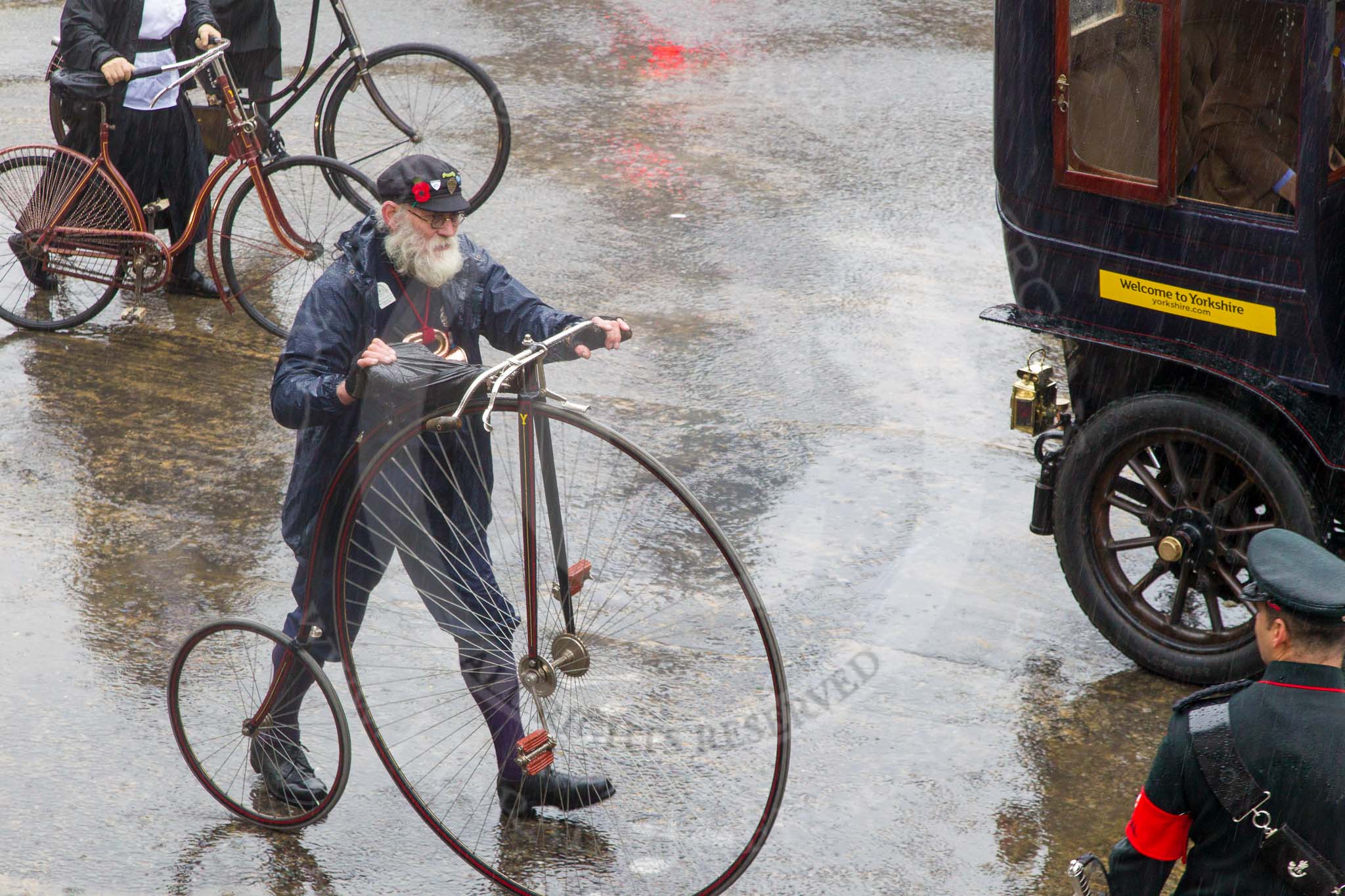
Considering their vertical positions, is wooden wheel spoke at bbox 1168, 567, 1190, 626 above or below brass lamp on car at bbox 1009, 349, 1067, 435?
below

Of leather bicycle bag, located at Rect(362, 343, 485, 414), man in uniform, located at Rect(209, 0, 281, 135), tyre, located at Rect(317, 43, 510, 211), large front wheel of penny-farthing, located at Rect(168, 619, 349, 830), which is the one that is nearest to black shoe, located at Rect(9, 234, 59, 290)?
man in uniform, located at Rect(209, 0, 281, 135)

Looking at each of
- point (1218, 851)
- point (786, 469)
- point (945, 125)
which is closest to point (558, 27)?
point (945, 125)

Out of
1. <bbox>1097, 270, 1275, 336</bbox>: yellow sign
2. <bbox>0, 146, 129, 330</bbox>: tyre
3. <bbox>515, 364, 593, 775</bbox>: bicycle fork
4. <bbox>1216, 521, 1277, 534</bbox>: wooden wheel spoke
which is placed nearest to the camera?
<bbox>515, 364, 593, 775</bbox>: bicycle fork

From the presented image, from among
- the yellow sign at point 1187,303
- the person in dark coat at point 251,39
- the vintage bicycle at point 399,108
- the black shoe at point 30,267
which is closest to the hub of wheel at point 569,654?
the yellow sign at point 1187,303

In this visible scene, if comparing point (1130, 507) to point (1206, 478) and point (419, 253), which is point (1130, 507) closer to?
point (1206, 478)

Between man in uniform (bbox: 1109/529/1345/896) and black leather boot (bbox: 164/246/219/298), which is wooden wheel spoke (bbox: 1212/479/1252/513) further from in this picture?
black leather boot (bbox: 164/246/219/298)

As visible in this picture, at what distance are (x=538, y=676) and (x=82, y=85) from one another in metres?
4.87

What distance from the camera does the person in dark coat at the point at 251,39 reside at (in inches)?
323

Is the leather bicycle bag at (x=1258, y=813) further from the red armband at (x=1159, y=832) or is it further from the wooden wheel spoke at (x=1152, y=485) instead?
the wooden wheel spoke at (x=1152, y=485)

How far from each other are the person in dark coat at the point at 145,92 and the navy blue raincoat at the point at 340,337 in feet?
12.2

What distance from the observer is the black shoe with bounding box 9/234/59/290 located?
7.64 m

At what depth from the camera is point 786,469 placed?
21.3 ft

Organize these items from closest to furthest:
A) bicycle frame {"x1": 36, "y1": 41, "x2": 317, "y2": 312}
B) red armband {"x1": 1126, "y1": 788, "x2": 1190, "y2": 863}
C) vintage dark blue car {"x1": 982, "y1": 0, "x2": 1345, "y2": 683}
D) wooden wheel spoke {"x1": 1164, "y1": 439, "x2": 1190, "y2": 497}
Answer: red armband {"x1": 1126, "y1": 788, "x2": 1190, "y2": 863}, vintage dark blue car {"x1": 982, "y1": 0, "x2": 1345, "y2": 683}, wooden wheel spoke {"x1": 1164, "y1": 439, "x2": 1190, "y2": 497}, bicycle frame {"x1": 36, "y1": 41, "x2": 317, "y2": 312}

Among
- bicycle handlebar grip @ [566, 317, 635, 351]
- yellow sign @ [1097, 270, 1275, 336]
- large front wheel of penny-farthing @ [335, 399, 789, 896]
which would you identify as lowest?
large front wheel of penny-farthing @ [335, 399, 789, 896]
